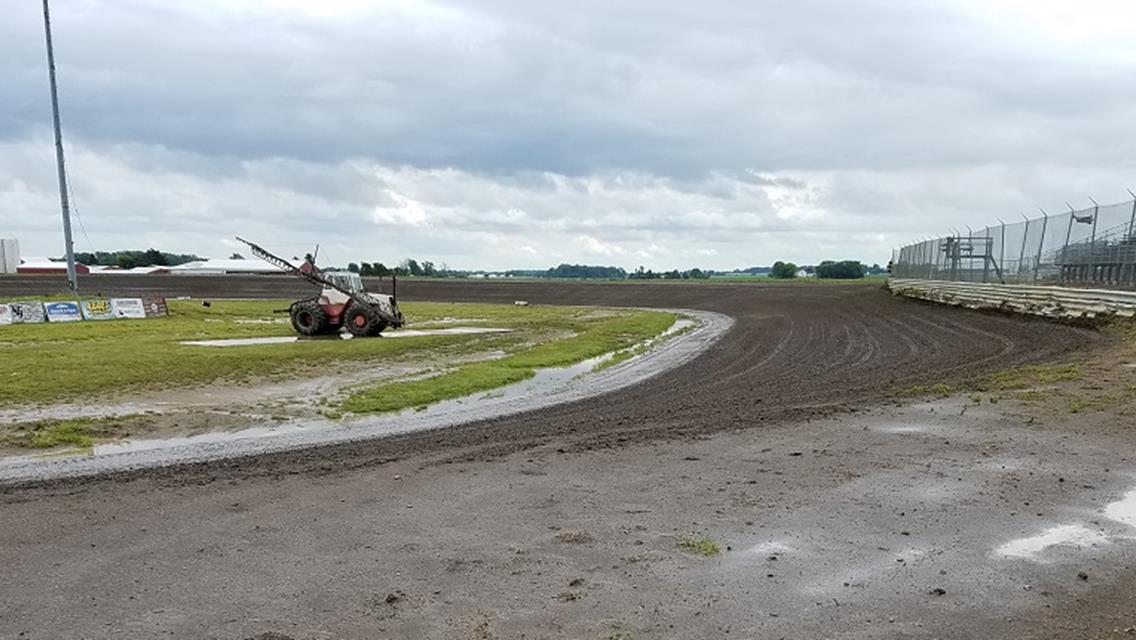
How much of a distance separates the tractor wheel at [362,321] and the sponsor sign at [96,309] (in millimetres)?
16282

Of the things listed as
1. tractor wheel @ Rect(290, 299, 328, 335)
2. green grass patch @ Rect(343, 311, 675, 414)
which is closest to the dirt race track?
green grass patch @ Rect(343, 311, 675, 414)

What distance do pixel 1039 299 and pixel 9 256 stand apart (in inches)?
4640

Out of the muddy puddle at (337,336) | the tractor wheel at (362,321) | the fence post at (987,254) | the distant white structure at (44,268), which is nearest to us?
the muddy puddle at (337,336)

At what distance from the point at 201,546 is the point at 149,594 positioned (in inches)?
37.0

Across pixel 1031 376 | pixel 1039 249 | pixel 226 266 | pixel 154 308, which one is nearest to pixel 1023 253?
pixel 1039 249

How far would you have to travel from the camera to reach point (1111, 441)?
8.64m

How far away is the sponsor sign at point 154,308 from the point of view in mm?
41031

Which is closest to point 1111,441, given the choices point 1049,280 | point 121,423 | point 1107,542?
point 1107,542

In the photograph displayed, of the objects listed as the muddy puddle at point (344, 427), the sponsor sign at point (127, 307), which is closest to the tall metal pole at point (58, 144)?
the sponsor sign at point (127, 307)

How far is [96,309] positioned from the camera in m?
38.4

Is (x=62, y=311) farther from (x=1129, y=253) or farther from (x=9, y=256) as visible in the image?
(x=9, y=256)

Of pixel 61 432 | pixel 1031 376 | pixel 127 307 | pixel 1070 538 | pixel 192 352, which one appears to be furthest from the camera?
pixel 127 307

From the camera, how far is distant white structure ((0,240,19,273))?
344 feet

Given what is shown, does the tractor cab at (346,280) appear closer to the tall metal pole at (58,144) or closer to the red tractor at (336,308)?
the red tractor at (336,308)
